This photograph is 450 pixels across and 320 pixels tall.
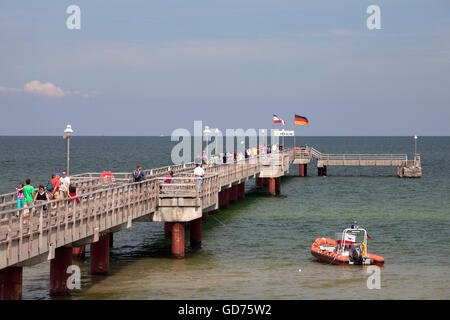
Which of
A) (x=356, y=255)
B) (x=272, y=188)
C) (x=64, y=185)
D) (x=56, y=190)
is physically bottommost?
(x=356, y=255)

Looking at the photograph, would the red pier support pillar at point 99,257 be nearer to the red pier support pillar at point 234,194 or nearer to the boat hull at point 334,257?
the boat hull at point 334,257

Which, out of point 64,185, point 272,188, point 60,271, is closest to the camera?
point 60,271

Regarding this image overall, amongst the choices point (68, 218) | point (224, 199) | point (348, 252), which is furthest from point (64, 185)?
point (224, 199)

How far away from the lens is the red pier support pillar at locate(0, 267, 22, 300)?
899 inches

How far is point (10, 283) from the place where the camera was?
22984mm

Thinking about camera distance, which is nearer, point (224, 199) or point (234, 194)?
point (224, 199)

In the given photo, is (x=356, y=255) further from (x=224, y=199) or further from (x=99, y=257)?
(x=224, y=199)

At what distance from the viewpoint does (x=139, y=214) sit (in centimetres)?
→ 3288

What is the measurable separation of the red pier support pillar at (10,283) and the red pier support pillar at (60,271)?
163 inches

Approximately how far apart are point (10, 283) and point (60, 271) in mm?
4757

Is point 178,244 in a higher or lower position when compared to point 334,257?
higher

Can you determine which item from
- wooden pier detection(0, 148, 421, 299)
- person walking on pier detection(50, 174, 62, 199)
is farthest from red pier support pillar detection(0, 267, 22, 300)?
person walking on pier detection(50, 174, 62, 199)

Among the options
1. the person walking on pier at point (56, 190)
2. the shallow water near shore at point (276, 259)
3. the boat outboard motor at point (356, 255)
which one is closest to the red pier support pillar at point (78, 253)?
the shallow water near shore at point (276, 259)
